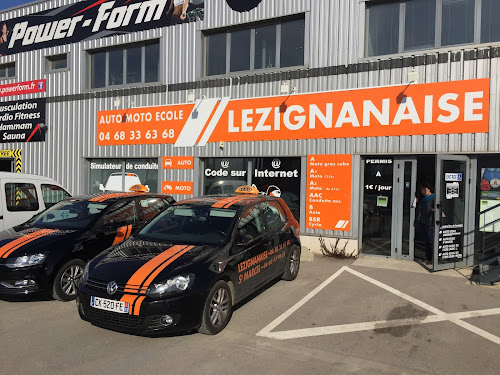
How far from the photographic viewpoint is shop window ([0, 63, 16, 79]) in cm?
1446

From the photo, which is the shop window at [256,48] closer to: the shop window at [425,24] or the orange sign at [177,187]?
the shop window at [425,24]

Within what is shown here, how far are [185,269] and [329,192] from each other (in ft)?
18.4

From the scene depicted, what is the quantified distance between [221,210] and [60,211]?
3043mm

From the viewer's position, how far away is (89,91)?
12.6 m

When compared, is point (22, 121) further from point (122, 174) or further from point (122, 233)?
point (122, 233)

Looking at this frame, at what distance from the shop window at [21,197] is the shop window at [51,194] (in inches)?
7.6

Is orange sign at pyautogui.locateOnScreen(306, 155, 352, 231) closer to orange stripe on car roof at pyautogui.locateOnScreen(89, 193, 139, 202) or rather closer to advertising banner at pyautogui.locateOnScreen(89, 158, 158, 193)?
orange stripe on car roof at pyautogui.locateOnScreen(89, 193, 139, 202)

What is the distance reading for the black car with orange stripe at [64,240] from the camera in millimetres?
5230

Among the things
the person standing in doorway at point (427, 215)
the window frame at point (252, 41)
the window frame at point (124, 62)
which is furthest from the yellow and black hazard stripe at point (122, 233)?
the window frame at point (124, 62)

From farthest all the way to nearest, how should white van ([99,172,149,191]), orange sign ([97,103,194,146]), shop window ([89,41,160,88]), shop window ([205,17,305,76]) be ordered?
white van ([99,172,149,191]) → shop window ([89,41,160,88]) → orange sign ([97,103,194,146]) → shop window ([205,17,305,76])

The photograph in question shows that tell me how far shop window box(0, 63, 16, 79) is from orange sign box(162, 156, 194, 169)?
779 cm

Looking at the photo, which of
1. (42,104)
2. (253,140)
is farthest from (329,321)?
(42,104)

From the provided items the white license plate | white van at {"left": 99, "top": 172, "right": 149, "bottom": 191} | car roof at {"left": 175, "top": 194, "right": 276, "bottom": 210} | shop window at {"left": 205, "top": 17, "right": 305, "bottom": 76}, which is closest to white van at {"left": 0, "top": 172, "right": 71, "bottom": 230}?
white van at {"left": 99, "top": 172, "right": 149, "bottom": 191}

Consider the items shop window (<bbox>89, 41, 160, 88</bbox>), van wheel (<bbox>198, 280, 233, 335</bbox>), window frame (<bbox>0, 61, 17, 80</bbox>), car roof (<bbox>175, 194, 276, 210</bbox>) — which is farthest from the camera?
window frame (<bbox>0, 61, 17, 80</bbox>)
